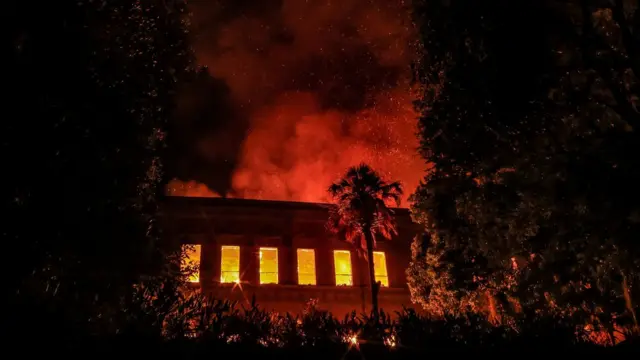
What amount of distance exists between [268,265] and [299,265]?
2081 mm

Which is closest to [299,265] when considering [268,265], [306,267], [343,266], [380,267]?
[306,267]

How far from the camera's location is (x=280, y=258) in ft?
117

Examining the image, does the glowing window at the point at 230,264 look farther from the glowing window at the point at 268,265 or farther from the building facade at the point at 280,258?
the glowing window at the point at 268,265

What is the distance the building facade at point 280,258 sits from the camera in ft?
112

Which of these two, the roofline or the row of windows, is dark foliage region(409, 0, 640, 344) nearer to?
the roofline

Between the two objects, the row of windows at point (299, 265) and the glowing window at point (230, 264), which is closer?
the glowing window at point (230, 264)

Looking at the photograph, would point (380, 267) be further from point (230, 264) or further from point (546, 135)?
point (546, 135)

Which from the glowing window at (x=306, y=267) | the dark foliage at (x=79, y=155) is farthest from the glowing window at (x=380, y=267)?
the dark foliage at (x=79, y=155)

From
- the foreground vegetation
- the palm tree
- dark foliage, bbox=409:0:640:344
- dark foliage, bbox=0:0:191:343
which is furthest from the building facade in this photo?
dark foliage, bbox=0:0:191:343

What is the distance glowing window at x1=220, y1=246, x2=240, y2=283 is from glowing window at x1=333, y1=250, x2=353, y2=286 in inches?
258

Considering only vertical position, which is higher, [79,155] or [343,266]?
[343,266]

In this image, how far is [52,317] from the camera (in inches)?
269

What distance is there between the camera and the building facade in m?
34.2

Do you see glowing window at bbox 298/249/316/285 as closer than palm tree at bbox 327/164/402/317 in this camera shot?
No
